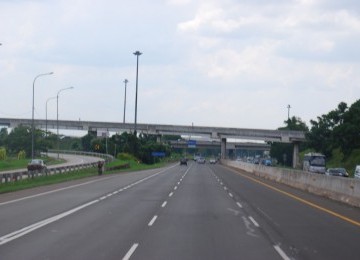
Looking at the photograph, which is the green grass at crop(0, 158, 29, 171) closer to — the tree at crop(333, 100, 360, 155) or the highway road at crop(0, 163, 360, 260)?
the tree at crop(333, 100, 360, 155)

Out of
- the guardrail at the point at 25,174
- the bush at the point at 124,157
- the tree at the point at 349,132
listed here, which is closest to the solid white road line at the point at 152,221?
the guardrail at the point at 25,174

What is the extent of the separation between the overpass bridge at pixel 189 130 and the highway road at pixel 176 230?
100546 millimetres

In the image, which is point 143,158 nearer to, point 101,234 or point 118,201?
point 118,201

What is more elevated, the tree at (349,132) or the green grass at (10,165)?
the tree at (349,132)

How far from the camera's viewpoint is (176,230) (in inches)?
686

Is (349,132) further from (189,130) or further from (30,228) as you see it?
(30,228)

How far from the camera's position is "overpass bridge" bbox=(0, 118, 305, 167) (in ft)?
430

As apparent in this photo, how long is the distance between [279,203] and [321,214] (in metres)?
5.45

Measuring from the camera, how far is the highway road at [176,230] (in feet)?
43.4

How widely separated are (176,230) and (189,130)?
125249 millimetres

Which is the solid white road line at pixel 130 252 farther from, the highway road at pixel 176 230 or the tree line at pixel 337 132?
the tree line at pixel 337 132

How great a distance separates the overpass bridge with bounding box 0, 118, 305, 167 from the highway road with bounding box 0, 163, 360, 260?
330 feet

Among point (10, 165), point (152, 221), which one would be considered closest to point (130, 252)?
point (152, 221)

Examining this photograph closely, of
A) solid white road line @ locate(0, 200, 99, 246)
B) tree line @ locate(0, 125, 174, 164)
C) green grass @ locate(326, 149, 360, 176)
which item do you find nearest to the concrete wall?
solid white road line @ locate(0, 200, 99, 246)
